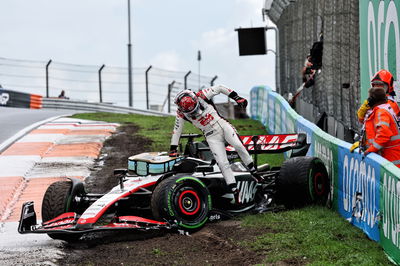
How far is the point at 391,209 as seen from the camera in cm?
729

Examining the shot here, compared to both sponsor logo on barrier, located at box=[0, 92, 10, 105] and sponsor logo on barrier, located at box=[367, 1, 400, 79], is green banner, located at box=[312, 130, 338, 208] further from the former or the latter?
sponsor logo on barrier, located at box=[0, 92, 10, 105]

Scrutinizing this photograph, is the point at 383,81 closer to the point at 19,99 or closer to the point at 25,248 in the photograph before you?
the point at 25,248

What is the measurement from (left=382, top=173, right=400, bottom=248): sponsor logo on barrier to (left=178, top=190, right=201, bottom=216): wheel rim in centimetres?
267

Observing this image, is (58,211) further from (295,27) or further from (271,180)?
(295,27)

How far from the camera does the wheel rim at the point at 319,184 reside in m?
10.1

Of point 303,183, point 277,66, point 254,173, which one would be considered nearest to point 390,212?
point 303,183

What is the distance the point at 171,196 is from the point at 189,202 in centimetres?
34

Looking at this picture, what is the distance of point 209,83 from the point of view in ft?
115

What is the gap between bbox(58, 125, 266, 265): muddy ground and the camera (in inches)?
315

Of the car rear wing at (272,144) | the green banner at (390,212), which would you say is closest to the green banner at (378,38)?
the car rear wing at (272,144)

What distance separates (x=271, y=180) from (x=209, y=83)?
24.1m

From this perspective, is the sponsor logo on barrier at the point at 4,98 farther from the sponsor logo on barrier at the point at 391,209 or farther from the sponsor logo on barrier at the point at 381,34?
the sponsor logo on barrier at the point at 391,209

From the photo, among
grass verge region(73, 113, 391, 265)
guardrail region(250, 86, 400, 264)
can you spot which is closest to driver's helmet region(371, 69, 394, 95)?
guardrail region(250, 86, 400, 264)

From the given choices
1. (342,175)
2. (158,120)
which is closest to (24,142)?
(158,120)
